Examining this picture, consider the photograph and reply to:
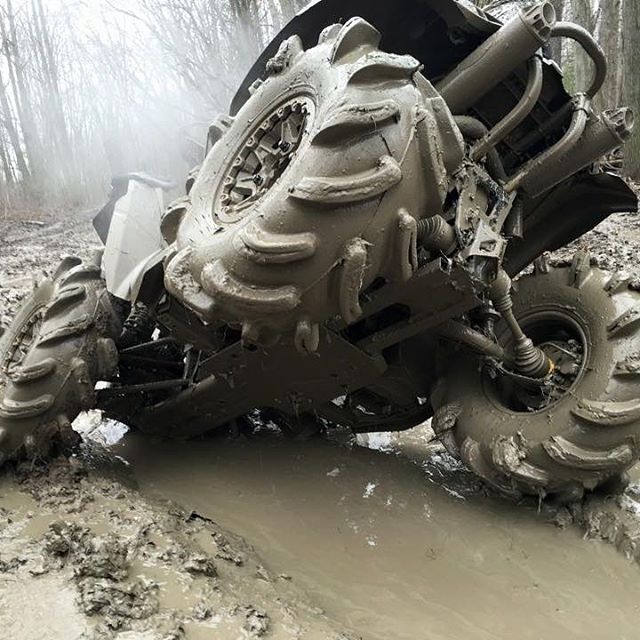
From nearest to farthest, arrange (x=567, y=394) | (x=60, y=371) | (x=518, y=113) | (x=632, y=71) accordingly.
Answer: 1. (x=518, y=113)
2. (x=567, y=394)
3. (x=60, y=371)
4. (x=632, y=71)

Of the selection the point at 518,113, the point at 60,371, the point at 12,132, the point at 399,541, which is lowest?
the point at 12,132

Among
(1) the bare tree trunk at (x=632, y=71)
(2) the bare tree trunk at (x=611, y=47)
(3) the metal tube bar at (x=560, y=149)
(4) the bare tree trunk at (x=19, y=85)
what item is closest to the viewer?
(3) the metal tube bar at (x=560, y=149)

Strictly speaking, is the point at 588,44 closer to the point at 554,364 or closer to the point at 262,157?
the point at 554,364

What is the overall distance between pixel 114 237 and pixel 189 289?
50.8 inches

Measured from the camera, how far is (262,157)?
2611 mm

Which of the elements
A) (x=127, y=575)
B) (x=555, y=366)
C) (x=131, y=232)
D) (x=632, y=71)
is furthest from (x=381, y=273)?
(x=632, y=71)

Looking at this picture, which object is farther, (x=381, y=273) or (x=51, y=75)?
(x=51, y=75)

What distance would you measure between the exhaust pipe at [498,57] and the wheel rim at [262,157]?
0.71 m

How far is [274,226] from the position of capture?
1879 millimetres

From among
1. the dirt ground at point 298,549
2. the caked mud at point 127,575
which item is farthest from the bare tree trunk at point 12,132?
the caked mud at point 127,575

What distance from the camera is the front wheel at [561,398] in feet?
8.86

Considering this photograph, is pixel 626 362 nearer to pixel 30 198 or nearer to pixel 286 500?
pixel 286 500

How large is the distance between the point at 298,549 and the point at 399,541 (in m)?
0.41

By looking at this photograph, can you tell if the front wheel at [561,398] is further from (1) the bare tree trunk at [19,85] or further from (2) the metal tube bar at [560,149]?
(1) the bare tree trunk at [19,85]
